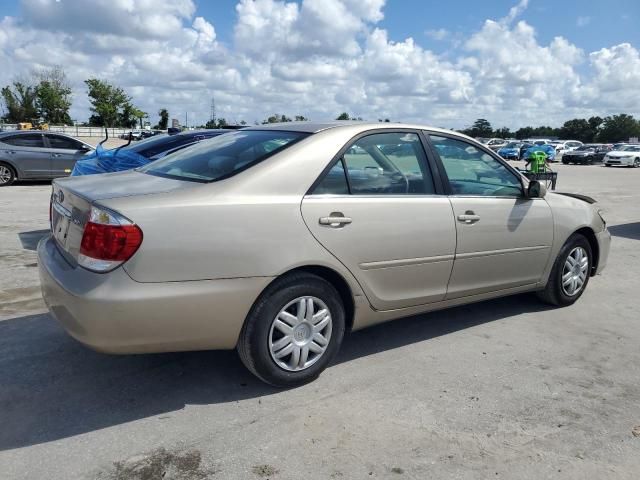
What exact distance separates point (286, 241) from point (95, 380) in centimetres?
150

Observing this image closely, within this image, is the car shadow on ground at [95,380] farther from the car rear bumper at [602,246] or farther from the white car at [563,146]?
the white car at [563,146]

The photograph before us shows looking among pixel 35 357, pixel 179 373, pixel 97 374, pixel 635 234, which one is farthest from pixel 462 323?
pixel 635 234

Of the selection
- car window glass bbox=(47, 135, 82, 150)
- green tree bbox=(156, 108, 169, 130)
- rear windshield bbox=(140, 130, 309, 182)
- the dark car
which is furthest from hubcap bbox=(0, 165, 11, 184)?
green tree bbox=(156, 108, 169, 130)

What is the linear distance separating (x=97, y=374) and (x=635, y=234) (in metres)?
8.92

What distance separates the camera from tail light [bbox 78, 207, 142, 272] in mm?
2789

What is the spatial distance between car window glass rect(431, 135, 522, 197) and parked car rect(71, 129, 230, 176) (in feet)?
Answer: 15.2

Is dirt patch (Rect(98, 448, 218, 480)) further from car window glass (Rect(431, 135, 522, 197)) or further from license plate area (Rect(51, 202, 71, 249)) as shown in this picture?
car window glass (Rect(431, 135, 522, 197))

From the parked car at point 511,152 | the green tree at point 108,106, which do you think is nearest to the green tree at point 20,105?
the green tree at point 108,106

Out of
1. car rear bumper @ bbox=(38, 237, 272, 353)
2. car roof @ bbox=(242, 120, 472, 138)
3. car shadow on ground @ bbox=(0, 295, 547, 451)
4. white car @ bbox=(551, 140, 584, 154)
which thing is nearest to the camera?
car rear bumper @ bbox=(38, 237, 272, 353)

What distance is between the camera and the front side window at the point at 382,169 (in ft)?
11.5

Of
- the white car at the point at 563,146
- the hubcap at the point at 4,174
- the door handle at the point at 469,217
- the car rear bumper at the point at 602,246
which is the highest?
the white car at the point at 563,146

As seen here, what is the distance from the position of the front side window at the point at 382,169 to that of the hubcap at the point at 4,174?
41.8ft

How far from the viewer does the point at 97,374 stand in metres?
3.53

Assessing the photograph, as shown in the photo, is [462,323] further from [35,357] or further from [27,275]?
[27,275]
